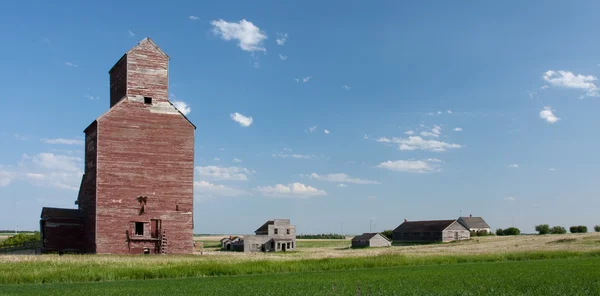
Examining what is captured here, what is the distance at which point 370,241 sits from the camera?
9838 centimetres

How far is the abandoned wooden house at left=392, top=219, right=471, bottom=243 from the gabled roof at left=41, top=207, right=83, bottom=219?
68338 millimetres

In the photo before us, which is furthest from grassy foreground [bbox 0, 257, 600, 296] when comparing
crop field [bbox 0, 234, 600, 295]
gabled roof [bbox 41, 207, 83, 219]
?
gabled roof [bbox 41, 207, 83, 219]

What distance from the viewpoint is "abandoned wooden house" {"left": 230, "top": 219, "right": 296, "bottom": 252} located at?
81.1 meters

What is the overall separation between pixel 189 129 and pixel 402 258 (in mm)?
19942

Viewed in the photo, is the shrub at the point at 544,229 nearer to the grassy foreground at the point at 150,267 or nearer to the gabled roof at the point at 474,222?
the gabled roof at the point at 474,222

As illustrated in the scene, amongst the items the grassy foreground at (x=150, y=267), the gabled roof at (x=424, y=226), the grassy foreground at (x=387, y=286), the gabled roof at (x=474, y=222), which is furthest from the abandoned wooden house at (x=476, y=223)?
the grassy foreground at (x=387, y=286)

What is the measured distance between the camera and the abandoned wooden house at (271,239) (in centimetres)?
8112

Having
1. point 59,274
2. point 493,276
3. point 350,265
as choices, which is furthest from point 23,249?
point 493,276

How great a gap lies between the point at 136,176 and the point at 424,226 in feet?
238

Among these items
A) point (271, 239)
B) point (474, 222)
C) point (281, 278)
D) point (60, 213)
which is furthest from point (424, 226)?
point (281, 278)

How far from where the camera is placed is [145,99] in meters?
47.2

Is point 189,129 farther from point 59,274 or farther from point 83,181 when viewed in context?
point 59,274

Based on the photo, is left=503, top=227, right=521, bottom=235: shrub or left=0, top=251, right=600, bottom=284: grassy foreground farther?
left=503, top=227, right=521, bottom=235: shrub

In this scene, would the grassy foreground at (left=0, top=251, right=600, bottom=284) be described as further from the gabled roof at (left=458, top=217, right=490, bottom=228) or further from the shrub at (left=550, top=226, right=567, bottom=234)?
the gabled roof at (left=458, top=217, right=490, bottom=228)
